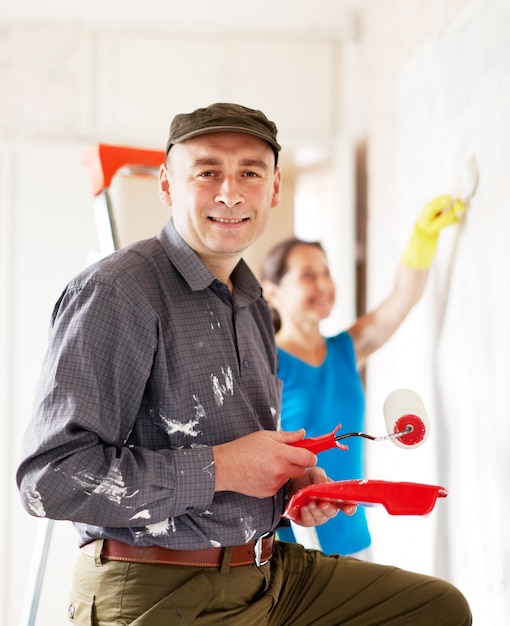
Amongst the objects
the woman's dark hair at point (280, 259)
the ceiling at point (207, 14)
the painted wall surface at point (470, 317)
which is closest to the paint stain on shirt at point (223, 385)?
the painted wall surface at point (470, 317)

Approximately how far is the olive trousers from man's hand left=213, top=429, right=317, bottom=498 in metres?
0.15

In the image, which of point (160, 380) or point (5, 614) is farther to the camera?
point (5, 614)

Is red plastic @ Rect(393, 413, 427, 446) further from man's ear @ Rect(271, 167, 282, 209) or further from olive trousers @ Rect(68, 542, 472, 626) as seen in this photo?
man's ear @ Rect(271, 167, 282, 209)

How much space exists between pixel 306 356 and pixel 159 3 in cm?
170

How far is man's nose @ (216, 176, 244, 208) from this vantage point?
1.38 meters

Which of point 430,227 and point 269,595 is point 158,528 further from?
point 430,227

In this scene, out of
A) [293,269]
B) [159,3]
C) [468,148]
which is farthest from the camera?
[159,3]

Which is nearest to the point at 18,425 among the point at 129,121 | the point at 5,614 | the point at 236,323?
the point at 5,614

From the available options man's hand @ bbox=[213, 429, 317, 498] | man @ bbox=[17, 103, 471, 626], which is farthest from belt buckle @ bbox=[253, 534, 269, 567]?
man's hand @ bbox=[213, 429, 317, 498]

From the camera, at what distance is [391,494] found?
1174 mm

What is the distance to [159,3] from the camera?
3.15m

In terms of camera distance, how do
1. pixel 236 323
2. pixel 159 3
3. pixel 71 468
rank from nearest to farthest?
pixel 71 468 → pixel 236 323 → pixel 159 3

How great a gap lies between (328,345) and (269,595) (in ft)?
3.16

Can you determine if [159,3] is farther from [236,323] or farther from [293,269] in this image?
[236,323]
